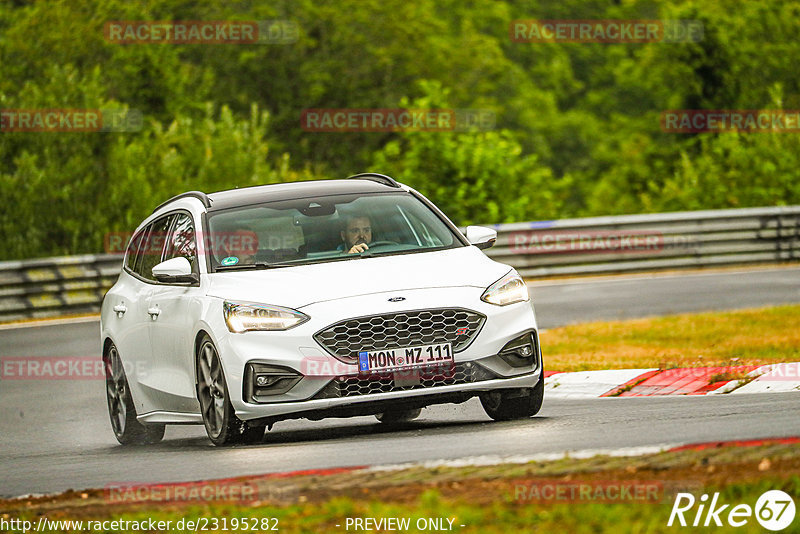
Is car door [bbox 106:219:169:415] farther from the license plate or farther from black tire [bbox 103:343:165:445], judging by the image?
the license plate

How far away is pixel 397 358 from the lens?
946 cm

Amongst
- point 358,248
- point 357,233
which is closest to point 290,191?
point 357,233

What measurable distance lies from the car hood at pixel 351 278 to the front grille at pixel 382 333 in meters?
0.20

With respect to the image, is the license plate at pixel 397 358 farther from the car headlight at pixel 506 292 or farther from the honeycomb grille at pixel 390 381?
the car headlight at pixel 506 292

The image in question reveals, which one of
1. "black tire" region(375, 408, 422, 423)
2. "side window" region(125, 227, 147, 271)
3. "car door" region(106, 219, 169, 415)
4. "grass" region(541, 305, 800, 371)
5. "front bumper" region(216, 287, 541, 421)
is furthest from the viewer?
"grass" region(541, 305, 800, 371)

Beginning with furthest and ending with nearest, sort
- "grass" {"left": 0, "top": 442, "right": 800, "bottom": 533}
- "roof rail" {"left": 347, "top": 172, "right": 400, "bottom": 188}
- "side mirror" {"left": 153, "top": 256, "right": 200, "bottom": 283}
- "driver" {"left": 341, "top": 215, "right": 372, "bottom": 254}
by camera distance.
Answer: "roof rail" {"left": 347, "top": 172, "right": 400, "bottom": 188}, "driver" {"left": 341, "top": 215, "right": 372, "bottom": 254}, "side mirror" {"left": 153, "top": 256, "right": 200, "bottom": 283}, "grass" {"left": 0, "top": 442, "right": 800, "bottom": 533}

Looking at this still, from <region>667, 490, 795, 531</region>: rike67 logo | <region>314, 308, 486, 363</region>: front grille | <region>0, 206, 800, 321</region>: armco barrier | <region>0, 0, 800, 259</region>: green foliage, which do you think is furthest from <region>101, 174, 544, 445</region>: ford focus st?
<region>0, 0, 800, 259</region>: green foliage

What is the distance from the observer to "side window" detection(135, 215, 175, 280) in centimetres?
1163

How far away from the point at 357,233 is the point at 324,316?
131 centimetres

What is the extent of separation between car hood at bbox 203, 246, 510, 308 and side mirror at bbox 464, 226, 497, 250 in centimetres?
51

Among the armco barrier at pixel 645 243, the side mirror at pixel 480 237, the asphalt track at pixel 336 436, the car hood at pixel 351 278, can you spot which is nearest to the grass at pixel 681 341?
the asphalt track at pixel 336 436

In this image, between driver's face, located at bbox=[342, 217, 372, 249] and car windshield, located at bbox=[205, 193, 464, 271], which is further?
driver's face, located at bbox=[342, 217, 372, 249]

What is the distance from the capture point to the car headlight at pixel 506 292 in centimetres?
980

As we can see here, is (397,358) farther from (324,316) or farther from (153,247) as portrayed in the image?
(153,247)
